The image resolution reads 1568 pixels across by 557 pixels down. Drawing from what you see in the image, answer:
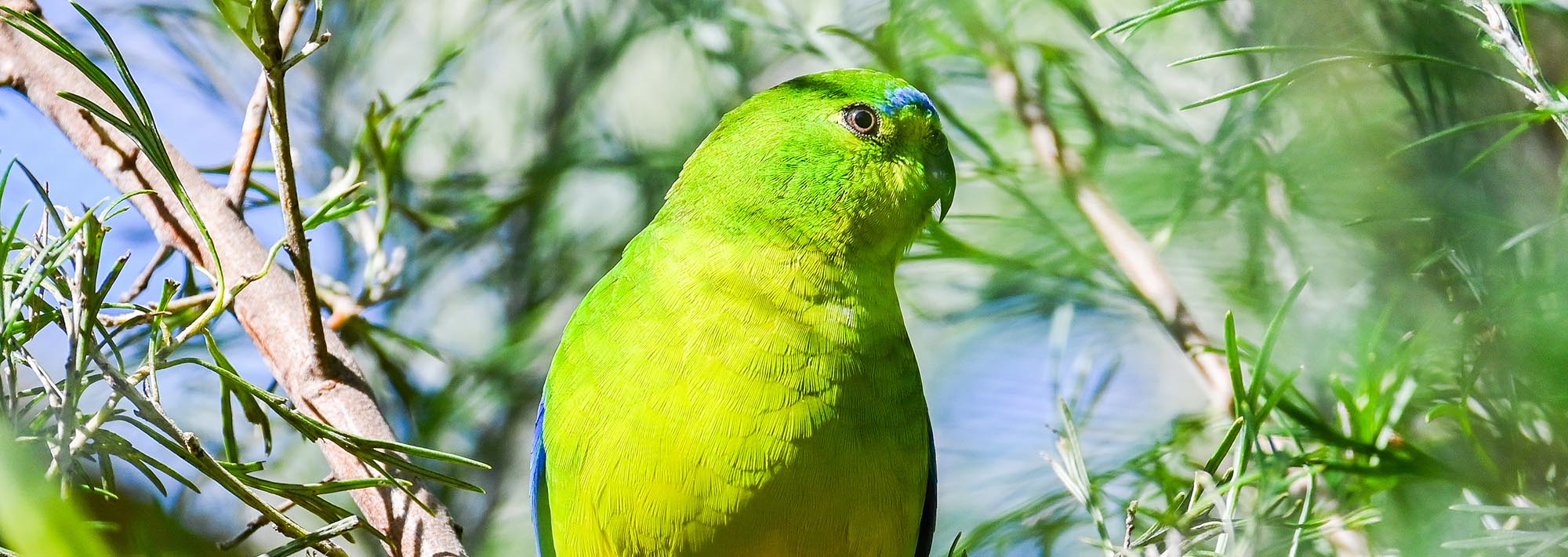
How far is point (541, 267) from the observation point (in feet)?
11.7

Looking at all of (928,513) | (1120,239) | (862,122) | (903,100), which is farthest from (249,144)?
(1120,239)

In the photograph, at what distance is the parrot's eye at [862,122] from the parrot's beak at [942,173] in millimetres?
147

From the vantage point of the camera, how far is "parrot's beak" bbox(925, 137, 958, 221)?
2521mm

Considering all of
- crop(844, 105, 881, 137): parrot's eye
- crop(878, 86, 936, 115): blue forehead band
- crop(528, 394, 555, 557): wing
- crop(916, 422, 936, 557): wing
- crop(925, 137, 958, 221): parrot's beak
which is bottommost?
crop(916, 422, 936, 557): wing

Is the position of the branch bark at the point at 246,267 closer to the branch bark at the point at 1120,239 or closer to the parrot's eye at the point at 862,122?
the parrot's eye at the point at 862,122

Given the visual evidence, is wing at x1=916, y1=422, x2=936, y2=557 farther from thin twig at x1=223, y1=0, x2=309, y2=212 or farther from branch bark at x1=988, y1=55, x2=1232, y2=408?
thin twig at x1=223, y1=0, x2=309, y2=212

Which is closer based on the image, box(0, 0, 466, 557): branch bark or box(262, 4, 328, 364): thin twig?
box(262, 4, 328, 364): thin twig

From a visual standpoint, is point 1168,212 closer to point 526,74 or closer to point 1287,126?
point 1287,126

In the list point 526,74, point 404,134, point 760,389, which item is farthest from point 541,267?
point 760,389

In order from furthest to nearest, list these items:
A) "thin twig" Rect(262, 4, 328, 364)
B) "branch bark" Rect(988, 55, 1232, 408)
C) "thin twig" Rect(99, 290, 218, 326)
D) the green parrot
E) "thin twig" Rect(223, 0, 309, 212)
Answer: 1. "branch bark" Rect(988, 55, 1232, 408)
2. "thin twig" Rect(223, 0, 309, 212)
3. the green parrot
4. "thin twig" Rect(99, 290, 218, 326)
5. "thin twig" Rect(262, 4, 328, 364)

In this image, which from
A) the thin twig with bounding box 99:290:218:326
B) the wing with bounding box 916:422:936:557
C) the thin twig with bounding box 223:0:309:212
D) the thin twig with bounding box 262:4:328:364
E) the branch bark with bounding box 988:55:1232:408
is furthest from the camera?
the branch bark with bounding box 988:55:1232:408

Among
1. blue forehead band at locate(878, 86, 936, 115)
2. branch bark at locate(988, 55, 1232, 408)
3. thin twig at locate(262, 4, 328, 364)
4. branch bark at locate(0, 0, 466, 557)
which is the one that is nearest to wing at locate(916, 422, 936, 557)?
branch bark at locate(988, 55, 1232, 408)

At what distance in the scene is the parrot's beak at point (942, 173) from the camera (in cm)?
252

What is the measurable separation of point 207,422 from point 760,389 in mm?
2309
